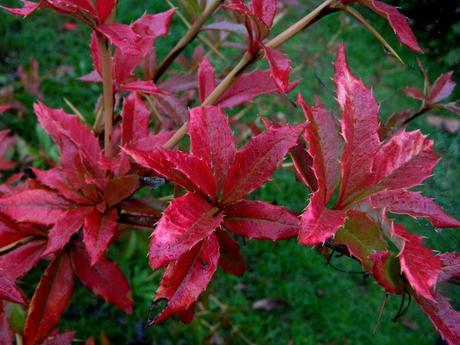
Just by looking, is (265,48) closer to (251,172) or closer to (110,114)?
(251,172)

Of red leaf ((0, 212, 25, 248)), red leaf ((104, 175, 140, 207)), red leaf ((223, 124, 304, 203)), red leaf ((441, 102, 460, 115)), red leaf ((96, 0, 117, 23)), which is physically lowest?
red leaf ((0, 212, 25, 248))

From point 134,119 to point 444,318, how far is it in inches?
23.5

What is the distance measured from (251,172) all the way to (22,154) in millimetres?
1533

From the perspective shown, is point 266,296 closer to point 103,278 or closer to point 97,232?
point 103,278

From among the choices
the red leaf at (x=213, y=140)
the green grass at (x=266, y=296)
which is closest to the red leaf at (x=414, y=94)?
the green grass at (x=266, y=296)

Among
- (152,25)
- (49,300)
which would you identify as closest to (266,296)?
(49,300)

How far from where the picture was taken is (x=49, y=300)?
0.89 metres

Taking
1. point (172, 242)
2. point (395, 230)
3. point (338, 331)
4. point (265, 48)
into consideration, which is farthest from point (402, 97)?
point (172, 242)

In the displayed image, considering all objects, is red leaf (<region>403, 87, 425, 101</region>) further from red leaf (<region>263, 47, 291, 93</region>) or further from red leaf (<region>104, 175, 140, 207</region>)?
red leaf (<region>104, 175, 140, 207</region>)

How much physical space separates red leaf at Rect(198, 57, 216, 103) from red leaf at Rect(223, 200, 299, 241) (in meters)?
0.28

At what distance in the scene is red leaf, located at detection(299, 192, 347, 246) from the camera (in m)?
0.56

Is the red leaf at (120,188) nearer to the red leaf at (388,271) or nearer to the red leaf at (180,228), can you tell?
the red leaf at (180,228)

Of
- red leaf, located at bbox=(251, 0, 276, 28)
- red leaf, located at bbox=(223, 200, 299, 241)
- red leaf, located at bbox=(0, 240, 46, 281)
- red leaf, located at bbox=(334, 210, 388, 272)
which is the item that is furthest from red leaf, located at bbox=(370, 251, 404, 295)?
red leaf, located at bbox=(0, 240, 46, 281)

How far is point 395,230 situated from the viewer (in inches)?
23.6
